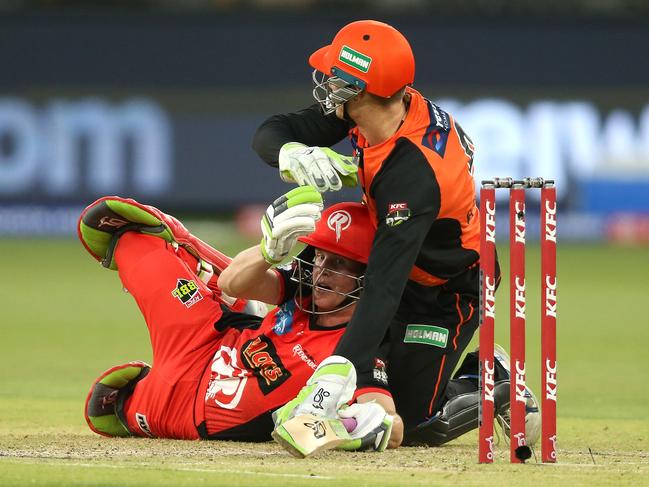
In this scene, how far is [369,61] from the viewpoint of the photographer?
16.0 ft

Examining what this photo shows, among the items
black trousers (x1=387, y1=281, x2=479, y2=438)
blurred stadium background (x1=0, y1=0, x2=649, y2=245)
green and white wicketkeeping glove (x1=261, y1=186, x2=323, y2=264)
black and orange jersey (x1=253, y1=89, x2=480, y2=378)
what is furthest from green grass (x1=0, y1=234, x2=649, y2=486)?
blurred stadium background (x1=0, y1=0, x2=649, y2=245)

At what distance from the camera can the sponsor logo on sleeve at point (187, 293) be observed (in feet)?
18.1

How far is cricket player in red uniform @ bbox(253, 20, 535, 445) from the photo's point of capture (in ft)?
15.5

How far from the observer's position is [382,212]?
4.78 metres

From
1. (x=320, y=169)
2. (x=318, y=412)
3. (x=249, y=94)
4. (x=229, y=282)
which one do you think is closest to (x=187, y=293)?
(x=229, y=282)

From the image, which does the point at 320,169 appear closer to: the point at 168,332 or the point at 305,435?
the point at 305,435

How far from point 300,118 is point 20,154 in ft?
42.0

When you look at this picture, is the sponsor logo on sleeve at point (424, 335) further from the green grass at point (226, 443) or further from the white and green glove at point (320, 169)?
the white and green glove at point (320, 169)

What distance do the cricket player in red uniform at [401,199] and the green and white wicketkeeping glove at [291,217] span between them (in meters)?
0.08

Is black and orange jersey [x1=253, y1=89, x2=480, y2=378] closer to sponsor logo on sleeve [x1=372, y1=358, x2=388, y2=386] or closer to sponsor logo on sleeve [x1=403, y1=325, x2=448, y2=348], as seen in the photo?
sponsor logo on sleeve [x1=403, y1=325, x2=448, y2=348]

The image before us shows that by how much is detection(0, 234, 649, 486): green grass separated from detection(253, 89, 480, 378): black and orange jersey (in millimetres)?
533

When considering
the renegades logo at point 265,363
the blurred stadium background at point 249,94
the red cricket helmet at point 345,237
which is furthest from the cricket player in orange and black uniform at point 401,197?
the blurred stadium background at point 249,94

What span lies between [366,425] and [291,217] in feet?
2.60

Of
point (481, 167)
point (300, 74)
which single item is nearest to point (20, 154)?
point (300, 74)
